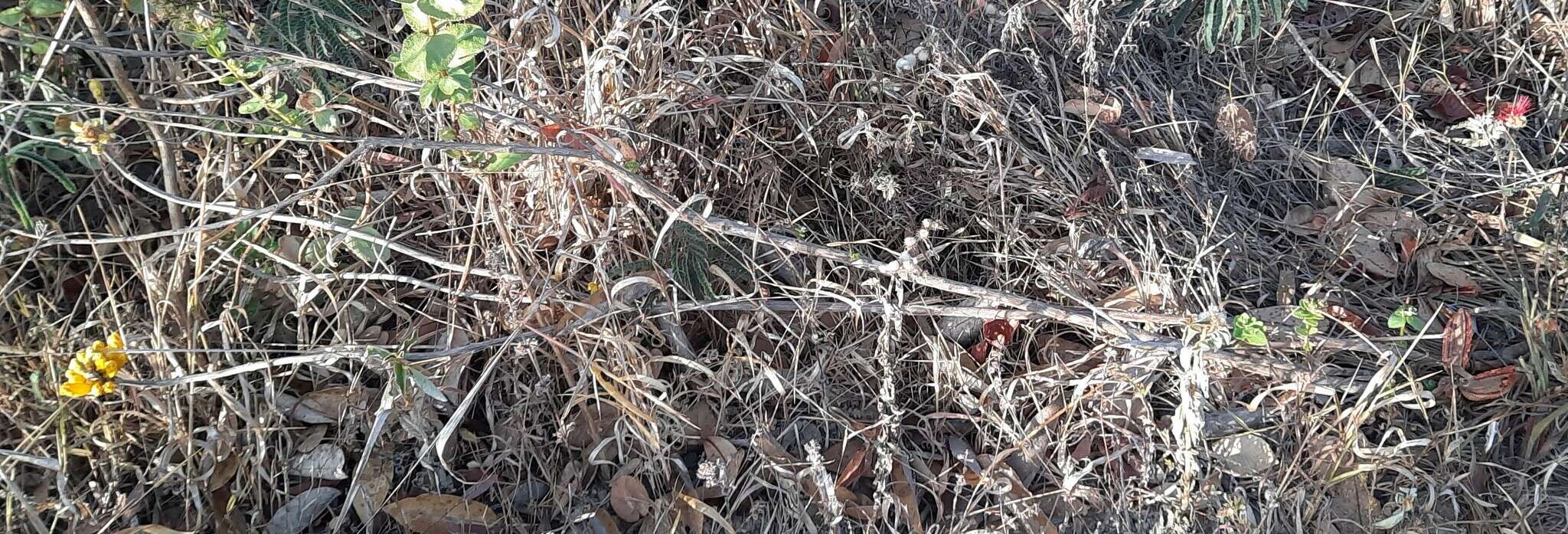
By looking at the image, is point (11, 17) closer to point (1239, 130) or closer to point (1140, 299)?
point (1140, 299)

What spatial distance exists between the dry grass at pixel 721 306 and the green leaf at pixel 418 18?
0.56ft

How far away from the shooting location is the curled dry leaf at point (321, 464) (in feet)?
4.47

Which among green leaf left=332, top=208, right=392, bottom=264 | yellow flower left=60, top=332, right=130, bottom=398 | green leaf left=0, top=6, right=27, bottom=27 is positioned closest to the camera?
yellow flower left=60, top=332, right=130, bottom=398

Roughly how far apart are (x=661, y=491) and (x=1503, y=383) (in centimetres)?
129

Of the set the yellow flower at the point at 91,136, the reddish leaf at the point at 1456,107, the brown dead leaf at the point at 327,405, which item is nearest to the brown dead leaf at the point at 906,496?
the brown dead leaf at the point at 327,405

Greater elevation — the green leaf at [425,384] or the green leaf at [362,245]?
the green leaf at [362,245]

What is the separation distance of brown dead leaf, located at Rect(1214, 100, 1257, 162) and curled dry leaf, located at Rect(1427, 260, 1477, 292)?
35cm

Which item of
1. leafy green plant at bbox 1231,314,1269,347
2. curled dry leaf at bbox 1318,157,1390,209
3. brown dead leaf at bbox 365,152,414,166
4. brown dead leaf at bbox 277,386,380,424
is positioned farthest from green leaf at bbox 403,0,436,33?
curled dry leaf at bbox 1318,157,1390,209

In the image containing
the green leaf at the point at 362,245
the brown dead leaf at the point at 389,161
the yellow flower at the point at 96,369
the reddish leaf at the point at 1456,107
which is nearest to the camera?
the yellow flower at the point at 96,369

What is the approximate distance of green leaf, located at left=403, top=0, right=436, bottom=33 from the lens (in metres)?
1.09

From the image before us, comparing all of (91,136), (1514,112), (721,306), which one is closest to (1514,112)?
(1514,112)

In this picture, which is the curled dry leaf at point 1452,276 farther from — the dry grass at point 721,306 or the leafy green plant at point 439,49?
the leafy green plant at point 439,49

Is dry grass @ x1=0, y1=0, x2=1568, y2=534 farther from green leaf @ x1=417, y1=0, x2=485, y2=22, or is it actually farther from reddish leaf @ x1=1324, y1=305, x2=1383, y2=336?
green leaf @ x1=417, y1=0, x2=485, y2=22

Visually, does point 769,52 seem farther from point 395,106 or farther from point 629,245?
point 395,106
